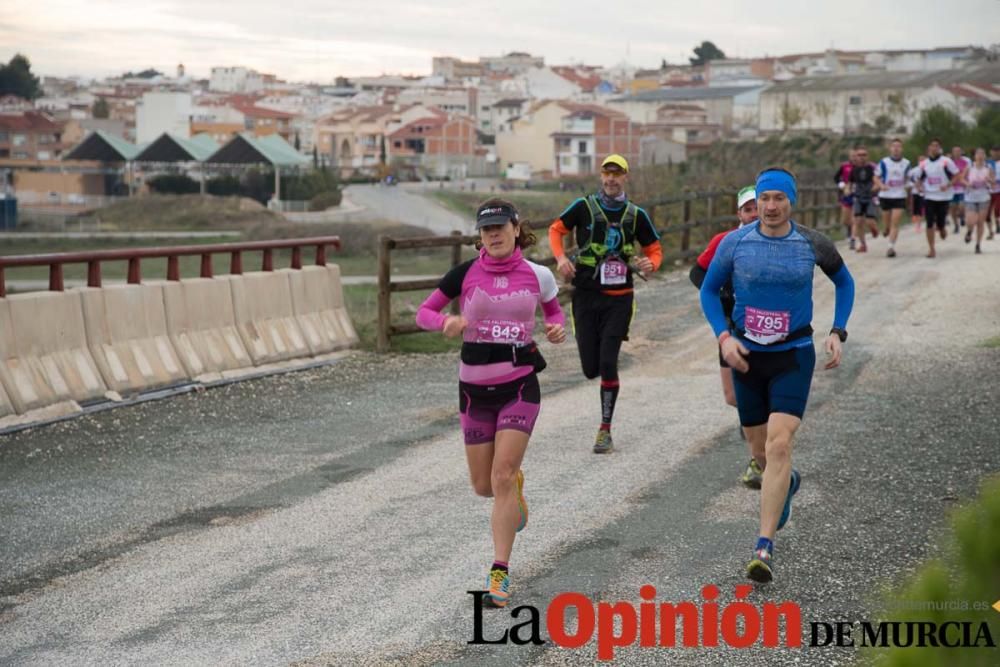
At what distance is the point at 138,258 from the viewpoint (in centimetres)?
1300

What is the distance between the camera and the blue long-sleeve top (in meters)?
6.86

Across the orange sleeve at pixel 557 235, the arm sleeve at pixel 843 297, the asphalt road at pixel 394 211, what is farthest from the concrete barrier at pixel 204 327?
the asphalt road at pixel 394 211

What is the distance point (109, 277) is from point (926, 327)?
1919 inches

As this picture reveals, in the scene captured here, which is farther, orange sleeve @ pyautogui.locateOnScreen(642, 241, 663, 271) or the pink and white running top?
orange sleeve @ pyautogui.locateOnScreen(642, 241, 663, 271)

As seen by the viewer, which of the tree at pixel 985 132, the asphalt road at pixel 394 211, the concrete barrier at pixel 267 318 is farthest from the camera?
the asphalt road at pixel 394 211

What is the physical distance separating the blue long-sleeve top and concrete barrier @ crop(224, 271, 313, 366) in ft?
25.3

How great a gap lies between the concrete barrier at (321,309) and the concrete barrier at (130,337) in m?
2.12

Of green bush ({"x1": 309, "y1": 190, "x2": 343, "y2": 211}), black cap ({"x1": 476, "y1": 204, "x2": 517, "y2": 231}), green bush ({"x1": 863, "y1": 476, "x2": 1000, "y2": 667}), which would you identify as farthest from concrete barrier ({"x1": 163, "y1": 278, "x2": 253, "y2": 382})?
green bush ({"x1": 309, "y1": 190, "x2": 343, "y2": 211})

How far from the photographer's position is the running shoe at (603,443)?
9.81 m

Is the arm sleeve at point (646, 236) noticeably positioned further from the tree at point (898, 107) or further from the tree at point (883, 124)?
the tree at point (898, 107)

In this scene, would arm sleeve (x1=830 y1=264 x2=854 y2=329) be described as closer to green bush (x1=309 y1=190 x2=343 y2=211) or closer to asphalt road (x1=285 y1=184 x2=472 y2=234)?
asphalt road (x1=285 y1=184 x2=472 y2=234)

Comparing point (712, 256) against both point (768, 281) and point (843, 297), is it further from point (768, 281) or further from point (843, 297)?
point (768, 281)

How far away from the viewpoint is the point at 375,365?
14.6m

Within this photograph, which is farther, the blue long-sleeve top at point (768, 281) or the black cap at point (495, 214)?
the blue long-sleeve top at point (768, 281)
